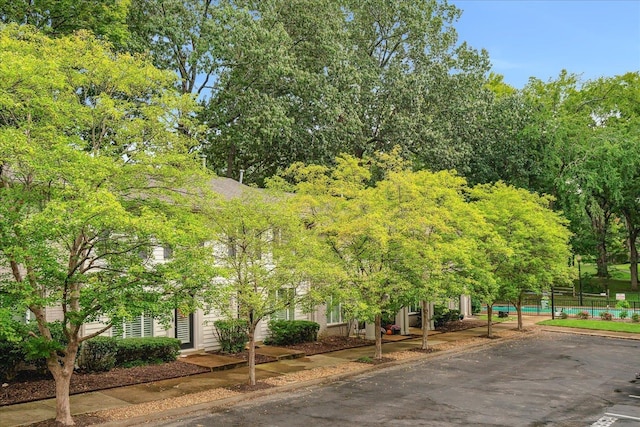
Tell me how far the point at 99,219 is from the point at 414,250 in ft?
43.4

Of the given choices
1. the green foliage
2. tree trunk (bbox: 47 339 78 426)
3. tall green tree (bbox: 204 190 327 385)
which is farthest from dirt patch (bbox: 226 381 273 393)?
the green foliage

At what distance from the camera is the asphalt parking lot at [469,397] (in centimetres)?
1343

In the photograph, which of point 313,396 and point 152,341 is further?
point 152,341

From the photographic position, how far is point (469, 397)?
15953 millimetres

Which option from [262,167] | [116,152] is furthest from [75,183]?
[262,167]

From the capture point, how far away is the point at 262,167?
4191cm

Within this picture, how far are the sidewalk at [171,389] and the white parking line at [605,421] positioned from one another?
27.2 feet

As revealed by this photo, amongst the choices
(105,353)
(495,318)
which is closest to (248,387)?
(105,353)

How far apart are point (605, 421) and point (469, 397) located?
12.2ft

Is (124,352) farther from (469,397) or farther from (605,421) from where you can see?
(605,421)

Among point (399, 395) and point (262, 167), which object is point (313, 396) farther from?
point (262, 167)

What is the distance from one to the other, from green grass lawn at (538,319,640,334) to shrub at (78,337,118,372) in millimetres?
27623

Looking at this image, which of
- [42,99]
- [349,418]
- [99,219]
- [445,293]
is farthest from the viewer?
[445,293]

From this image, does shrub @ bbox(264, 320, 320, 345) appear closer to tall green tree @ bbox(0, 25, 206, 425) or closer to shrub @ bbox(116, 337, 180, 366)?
shrub @ bbox(116, 337, 180, 366)
